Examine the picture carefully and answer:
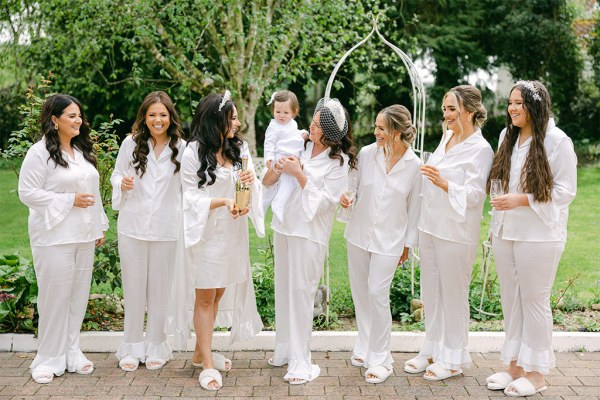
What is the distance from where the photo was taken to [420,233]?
5.20 meters

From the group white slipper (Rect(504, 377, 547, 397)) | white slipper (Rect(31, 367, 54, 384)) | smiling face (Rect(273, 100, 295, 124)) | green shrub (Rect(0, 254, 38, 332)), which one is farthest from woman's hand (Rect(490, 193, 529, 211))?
green shrub (Rect(0, 254, 38, 332))

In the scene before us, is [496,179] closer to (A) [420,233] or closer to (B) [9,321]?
(A) [420,233]

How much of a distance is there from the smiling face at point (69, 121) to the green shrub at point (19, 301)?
1.38 metres

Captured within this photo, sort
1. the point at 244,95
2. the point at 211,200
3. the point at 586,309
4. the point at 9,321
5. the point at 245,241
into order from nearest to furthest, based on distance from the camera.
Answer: the point at 211,200 → the point at 245,241 → the point at 9,321 → the point at 586,309 → the point at 244,95

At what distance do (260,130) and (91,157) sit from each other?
1587cm

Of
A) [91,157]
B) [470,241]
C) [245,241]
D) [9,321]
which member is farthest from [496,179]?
[9,321]

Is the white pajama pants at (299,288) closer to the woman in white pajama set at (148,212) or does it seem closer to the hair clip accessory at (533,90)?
the woman in white pajama set at (148,212)

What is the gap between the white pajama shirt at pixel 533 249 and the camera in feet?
15.6

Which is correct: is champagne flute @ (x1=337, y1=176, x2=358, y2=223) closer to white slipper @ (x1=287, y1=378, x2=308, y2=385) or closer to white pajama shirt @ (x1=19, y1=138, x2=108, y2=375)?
white slipper @ (x1=287, y1=378, x2=308, y2=385)

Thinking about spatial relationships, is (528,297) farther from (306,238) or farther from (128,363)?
(128,363)

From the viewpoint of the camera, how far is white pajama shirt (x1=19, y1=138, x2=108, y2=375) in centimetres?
507

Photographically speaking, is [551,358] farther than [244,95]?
No

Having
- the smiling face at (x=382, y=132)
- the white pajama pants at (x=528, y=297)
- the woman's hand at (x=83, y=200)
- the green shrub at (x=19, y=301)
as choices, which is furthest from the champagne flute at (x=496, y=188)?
the green shrub at (x=19, y=301)

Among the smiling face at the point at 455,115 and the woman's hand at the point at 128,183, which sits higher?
the smiling face at the point at 455,115
